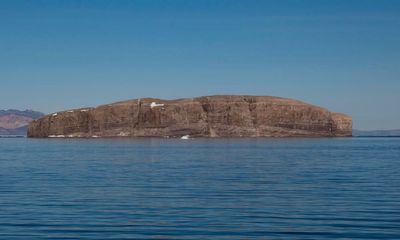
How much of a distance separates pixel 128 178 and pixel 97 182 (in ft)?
15.9

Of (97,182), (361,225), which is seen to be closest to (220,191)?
(97,182)

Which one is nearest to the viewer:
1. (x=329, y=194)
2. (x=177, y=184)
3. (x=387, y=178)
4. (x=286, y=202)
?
(x=286, y=202)

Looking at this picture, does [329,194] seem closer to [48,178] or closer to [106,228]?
[106,228]

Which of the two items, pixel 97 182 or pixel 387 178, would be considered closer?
pixel 97 182

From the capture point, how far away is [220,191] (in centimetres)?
4141

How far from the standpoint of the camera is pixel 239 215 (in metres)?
30.4

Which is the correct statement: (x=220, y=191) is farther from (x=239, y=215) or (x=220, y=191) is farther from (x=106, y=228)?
(x=106, y=228)

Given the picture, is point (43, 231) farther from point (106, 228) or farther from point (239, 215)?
point (239, 215)

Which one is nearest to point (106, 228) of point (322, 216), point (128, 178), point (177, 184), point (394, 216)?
point (322, 216)

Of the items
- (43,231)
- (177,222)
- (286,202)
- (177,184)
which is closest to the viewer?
(43,231)

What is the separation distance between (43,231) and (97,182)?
858 inches

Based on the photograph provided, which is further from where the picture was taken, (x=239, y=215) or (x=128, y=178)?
(x=128, y=178)

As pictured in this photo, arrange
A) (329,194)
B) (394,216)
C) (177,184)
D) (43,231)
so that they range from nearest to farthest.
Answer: (43,231) → (394,216) → (329,194) → (177,184)

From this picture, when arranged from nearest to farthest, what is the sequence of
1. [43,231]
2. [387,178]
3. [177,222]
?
1. [43,231]
2. [177,222]
3. [387,178]
